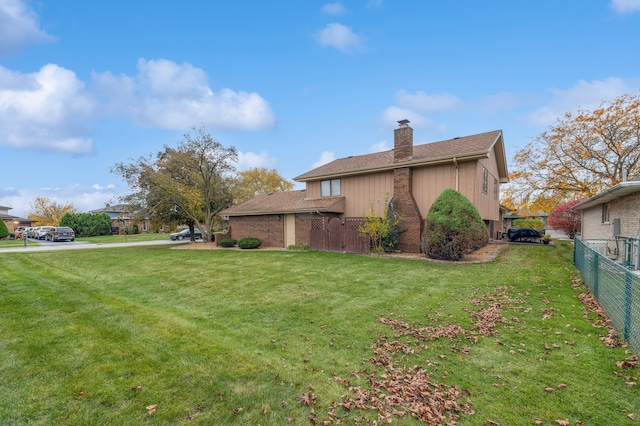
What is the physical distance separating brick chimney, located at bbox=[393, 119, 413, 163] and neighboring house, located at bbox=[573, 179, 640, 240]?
8034mm

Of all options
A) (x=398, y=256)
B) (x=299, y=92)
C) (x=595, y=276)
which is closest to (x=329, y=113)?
(x=299, y=92)

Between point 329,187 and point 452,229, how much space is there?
29.8 ft

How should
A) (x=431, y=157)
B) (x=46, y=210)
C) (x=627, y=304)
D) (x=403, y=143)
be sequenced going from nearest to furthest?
1. (x=627, y=304)
2. (x=431, y=157)
3. (x=403, y=143)
4. (x=46, y=210)

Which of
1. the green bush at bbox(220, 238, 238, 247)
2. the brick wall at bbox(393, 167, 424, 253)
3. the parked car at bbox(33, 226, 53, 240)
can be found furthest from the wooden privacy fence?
the parked car at bbox(33, 226, 53, 240)

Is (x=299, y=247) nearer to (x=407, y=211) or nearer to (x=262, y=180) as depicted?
(x=407, y=211)

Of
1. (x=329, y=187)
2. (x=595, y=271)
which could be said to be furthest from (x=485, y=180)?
(x=595, y=271)

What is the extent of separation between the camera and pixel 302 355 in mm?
4328

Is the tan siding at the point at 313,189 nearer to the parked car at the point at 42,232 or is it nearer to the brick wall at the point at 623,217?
the brick wall at the point at 623,217

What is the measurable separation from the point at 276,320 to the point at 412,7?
16.4 meters

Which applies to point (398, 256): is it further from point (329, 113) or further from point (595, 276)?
point (329, 113)

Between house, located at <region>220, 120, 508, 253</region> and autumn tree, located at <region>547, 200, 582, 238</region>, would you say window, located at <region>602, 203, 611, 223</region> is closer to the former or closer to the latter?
house, located at <region>220, 120, 508, 253</region>

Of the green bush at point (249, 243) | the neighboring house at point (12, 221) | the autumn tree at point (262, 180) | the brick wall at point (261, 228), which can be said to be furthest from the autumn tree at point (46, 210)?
the green bush at point (249, 243)

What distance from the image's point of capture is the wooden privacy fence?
50.8ft

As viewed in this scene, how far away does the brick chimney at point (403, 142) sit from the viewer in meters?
16.1
